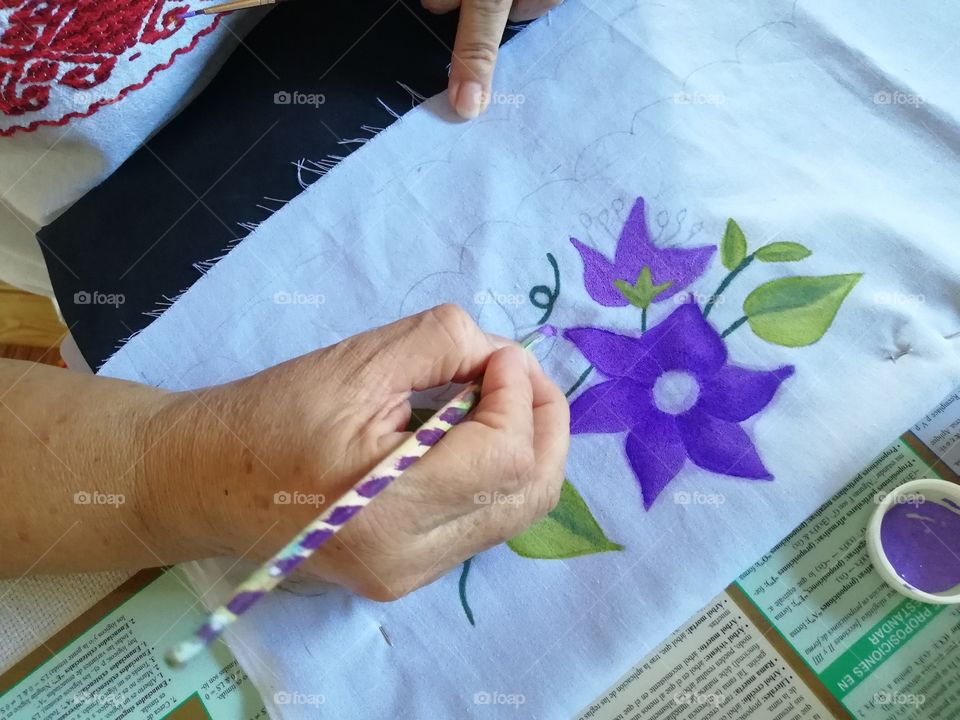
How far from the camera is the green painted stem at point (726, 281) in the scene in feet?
2.13

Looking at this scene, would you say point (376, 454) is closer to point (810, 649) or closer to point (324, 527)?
point (324, 527)

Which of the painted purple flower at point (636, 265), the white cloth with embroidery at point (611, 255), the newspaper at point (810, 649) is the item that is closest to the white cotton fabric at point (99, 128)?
the white cloth with embroidery at point (611, 255)

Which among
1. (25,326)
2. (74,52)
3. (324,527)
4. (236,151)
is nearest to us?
(324,527)

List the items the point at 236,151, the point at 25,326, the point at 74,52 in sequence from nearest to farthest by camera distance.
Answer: the point at 74,52, the point at 236,151, the point at 25,326

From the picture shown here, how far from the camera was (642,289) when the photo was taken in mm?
654

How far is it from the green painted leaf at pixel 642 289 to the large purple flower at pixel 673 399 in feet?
0.08

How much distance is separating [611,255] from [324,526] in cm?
37

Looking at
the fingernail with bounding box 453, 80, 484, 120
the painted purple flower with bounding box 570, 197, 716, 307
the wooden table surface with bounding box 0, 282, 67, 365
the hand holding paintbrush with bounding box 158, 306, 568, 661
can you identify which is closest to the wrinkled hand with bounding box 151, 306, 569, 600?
the hand holding paintbrush with bounding box 158, 306, 568, 661

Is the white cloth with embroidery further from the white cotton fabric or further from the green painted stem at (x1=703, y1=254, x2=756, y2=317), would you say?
the white cotton fabric

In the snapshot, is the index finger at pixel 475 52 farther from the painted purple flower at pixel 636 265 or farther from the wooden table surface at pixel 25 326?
the wooden table surface at pixel 25 326

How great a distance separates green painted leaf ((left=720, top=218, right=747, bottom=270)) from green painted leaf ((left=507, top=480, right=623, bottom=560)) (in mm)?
250

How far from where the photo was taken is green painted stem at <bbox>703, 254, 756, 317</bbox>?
65 cm

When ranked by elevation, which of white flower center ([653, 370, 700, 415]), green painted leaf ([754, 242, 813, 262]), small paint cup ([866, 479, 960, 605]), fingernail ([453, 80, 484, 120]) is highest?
fingernail ([453, 80, 484, 120])

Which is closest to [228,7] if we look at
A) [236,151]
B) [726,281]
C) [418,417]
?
[236,151]
